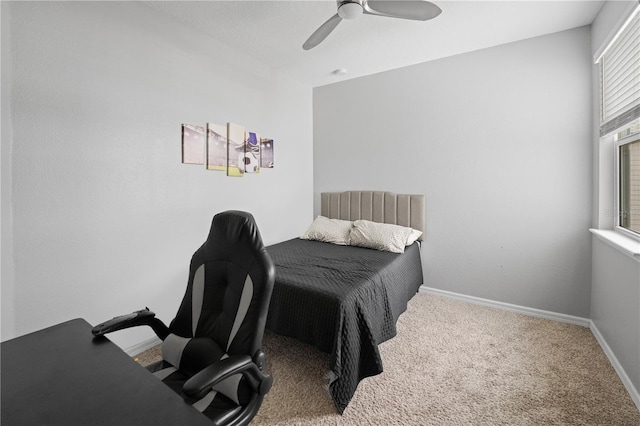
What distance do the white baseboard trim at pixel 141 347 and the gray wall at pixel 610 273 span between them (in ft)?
10.4

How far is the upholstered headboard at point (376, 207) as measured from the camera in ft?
11.1

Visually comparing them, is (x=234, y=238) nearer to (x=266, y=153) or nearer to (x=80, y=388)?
(x=80, y=388)

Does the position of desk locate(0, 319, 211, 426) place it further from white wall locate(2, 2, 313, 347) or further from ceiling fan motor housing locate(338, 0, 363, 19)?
ceiling fan motor housing locate(338, 0, 363, 19)

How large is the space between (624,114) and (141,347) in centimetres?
383

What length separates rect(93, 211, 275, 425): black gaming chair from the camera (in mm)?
1118

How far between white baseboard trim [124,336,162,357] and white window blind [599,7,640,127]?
12.2 ft

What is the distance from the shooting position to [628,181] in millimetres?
2205

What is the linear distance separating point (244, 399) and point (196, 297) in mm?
503


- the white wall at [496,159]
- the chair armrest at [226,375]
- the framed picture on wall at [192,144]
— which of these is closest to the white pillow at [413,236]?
the white wall at [496,159]

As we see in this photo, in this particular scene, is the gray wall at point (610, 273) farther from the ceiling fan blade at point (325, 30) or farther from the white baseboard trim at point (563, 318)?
the ceiling fan blade at point (325, 30)

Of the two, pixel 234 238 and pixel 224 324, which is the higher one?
pixel 234 238

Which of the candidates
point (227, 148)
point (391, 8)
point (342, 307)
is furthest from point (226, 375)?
point (227, 148)

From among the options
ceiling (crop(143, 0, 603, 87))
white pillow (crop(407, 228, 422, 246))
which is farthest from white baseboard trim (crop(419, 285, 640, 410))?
ceiling (crop(143, 0, 603, 87))

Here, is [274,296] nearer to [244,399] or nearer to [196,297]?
[196,297]
